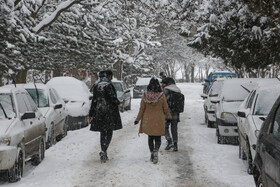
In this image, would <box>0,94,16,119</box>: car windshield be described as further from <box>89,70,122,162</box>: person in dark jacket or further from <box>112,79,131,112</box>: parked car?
<box>112,79,131,112</box>: parked car

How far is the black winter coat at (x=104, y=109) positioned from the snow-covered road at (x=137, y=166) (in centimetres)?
79

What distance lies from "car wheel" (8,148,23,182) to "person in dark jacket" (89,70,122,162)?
1.99m

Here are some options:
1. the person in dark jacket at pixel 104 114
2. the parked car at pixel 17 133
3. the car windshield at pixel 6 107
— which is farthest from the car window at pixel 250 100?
the car windshield at pixel 6 107

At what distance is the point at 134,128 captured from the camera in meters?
15.3

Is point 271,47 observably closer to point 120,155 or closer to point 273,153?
point 120,155

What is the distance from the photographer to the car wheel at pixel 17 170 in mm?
7070

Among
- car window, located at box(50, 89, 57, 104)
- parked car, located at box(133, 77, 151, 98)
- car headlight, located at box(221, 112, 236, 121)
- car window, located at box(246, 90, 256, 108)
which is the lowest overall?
parked car, located at box(133, 77, 151, 98)

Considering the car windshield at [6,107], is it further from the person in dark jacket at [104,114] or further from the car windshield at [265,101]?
the car windshield at [265,101]

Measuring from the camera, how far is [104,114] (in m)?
9.03

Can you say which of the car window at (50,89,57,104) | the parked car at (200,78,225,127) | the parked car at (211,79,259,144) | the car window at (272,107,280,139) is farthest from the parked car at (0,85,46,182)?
the parked car at (200,78,225,127)

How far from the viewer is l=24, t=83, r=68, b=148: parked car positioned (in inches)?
441

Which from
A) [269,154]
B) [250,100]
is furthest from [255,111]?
[269,154]

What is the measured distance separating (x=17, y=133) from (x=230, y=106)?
20.6 ft

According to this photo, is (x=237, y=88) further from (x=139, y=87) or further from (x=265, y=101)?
(x=139, y=87)
